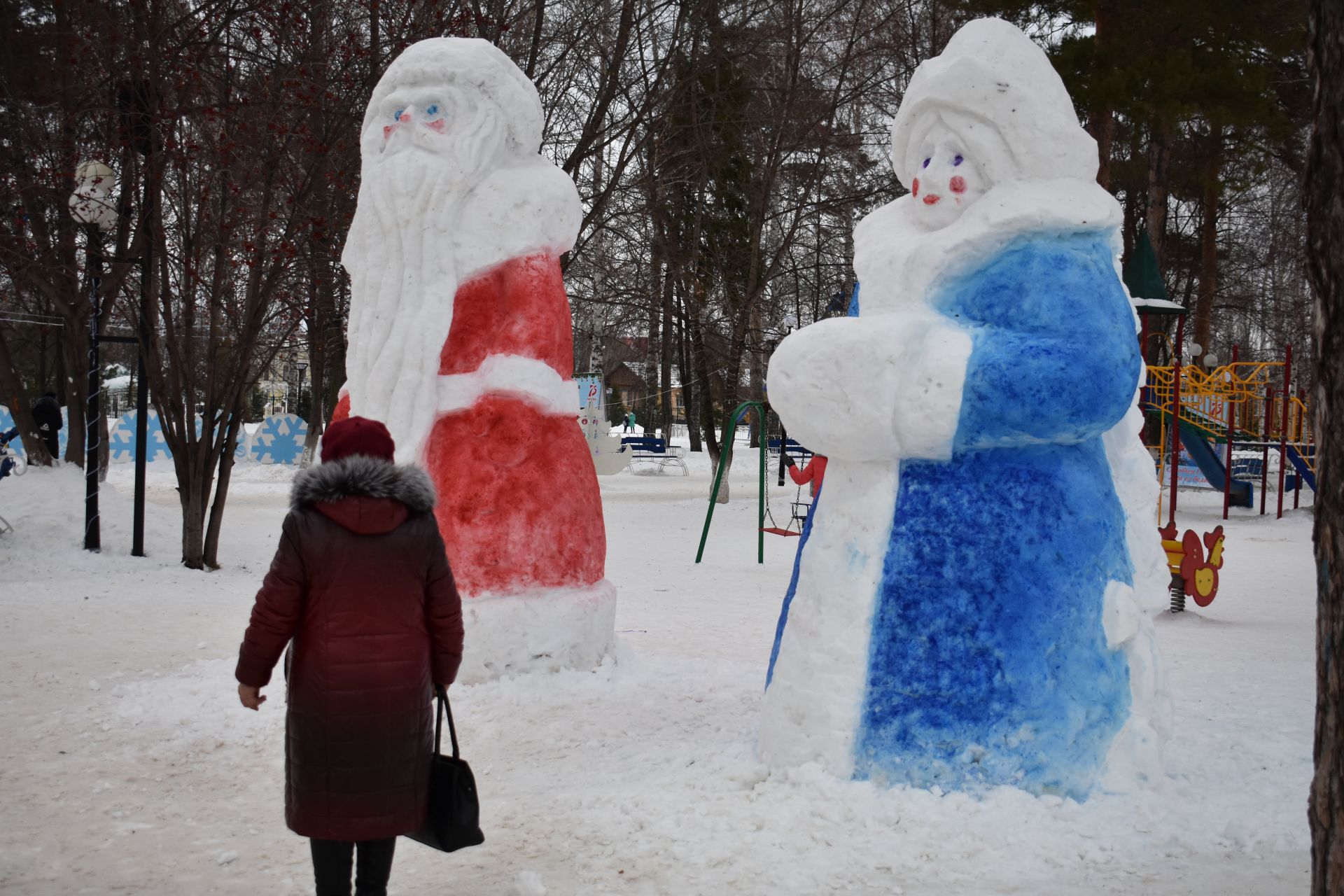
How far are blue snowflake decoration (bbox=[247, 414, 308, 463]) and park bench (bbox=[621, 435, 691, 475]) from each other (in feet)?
20.8

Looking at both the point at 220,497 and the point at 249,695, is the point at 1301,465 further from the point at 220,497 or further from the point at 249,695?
the point at 249,695

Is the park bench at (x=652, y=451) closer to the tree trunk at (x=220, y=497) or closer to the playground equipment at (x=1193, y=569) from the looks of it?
the tree trunk at (x=220, y=497)

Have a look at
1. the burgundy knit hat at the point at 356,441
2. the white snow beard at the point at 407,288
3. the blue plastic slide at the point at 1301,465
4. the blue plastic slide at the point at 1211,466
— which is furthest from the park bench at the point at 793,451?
the burgundy knit hat at the point at 356,441

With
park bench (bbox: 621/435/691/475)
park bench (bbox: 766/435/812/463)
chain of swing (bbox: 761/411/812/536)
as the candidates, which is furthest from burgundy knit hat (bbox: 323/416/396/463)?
park bench (bbox: 766/435/812/463)

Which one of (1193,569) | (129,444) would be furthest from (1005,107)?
(129,444)

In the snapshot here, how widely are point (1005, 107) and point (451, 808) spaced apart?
2802 millimetres

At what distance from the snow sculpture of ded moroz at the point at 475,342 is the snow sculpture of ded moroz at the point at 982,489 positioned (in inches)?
76.7

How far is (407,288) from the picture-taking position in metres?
5.74

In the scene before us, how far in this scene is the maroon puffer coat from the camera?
9.16 feet

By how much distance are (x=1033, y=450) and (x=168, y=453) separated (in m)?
21.3

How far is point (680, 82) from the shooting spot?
13633mm

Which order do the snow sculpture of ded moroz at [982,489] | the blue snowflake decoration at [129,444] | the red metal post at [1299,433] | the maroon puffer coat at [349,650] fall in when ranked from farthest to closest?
1. the blue snowflake decoration at [129,444]
2. the red metal post at [1299,433]
3. the snow sculpture of ded moroz at [982,489]
4. the maroon puffer coat at [349,650]

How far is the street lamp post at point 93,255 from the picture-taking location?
9719mm

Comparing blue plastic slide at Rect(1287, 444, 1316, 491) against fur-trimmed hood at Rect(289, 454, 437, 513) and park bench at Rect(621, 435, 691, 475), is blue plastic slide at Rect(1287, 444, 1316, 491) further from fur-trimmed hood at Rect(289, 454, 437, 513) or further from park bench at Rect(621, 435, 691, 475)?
fur-trimmed hood at Rect(289, 454, 437, 513)
